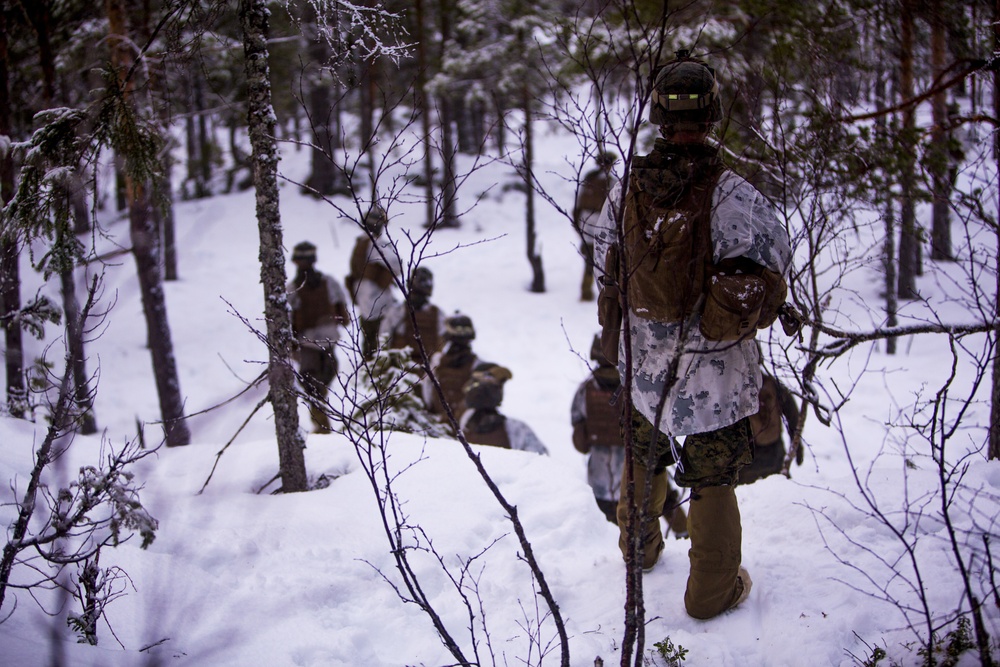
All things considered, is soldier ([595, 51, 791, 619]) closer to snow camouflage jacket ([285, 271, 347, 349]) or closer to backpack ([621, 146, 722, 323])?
backpack ([621, 146, 722, 323])

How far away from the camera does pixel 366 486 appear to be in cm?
340

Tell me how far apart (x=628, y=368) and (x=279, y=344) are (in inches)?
81.7

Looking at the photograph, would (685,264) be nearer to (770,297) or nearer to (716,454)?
(770,297)

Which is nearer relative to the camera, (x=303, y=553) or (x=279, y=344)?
(x=303, y=553)

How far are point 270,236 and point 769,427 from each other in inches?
99.4

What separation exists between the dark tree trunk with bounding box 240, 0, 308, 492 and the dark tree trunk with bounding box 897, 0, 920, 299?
3886mm

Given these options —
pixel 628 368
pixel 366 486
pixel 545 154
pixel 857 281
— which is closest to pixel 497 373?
pixel 366 486

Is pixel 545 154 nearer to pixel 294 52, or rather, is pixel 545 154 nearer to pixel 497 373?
pixel 294 52

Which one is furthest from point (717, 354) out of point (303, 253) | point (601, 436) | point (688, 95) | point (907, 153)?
point (303, 253)

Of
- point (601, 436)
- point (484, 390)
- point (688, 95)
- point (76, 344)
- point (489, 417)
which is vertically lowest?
point (489, 417)

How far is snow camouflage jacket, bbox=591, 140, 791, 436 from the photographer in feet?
7.38

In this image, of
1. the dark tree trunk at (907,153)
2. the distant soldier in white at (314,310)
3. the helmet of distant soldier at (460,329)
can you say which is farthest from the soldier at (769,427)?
the distant soldier in white at (314,310)

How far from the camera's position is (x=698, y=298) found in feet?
6.75

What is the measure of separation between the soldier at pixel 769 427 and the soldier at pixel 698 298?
13cm
